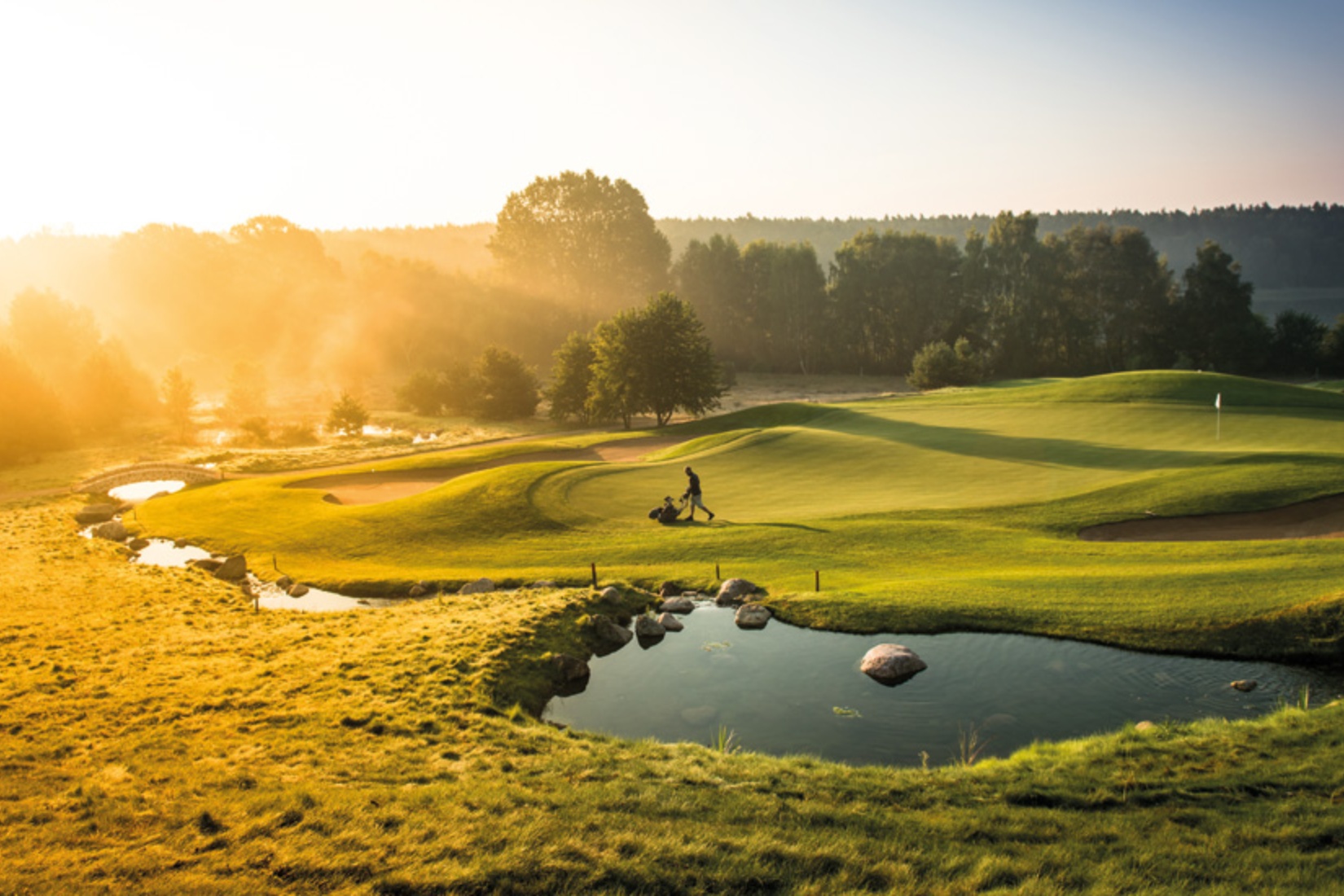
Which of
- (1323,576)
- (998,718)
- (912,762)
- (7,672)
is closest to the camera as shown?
(912,762)

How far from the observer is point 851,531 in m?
23.7

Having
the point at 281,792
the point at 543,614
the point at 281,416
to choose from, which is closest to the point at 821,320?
the point at 281,416

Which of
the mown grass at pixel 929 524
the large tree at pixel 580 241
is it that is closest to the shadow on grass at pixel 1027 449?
the mown grass at pixel 929 524

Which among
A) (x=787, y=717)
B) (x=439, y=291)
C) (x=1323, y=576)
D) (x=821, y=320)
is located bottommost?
(x=787, y=717)

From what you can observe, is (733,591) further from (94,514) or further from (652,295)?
(652,295)

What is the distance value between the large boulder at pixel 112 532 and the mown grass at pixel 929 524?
1088mm

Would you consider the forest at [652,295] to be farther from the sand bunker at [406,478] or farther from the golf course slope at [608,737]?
the golf course slope at [608,737]

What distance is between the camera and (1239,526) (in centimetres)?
2284

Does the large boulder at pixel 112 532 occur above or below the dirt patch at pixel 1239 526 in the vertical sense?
above

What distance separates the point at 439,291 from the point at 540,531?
→ 102m

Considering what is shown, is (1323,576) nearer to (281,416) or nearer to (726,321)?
(281,416)

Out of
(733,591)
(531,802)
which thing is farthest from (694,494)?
(531,802)

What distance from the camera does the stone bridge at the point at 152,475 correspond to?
37938 millimetres

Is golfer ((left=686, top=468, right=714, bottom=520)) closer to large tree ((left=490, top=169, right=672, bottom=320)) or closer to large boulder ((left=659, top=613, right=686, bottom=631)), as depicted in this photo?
large boulder ((left=659, top=613, right=686, bottom=631))
